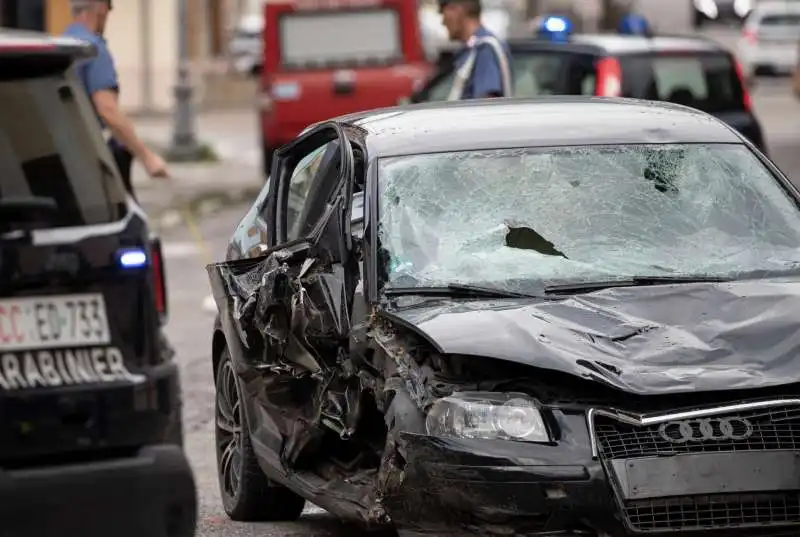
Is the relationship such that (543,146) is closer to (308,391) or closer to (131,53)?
(308,391)

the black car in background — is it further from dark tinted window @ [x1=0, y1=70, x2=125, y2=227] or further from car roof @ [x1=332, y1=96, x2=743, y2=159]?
dark tinted window @ [x1=0, y1=70, x2=125, y2=227]

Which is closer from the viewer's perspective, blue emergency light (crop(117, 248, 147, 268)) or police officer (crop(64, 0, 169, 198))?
blue emergency light (crop(117, 248, 147, 268))

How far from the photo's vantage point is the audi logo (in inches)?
231

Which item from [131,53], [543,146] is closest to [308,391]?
[543,146]

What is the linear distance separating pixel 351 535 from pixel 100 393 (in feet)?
7.09

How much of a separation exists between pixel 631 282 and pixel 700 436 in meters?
0.91

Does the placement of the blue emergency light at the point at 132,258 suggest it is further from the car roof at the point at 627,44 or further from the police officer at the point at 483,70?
the car roof at the point at 627,44

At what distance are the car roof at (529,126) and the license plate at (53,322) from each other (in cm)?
188

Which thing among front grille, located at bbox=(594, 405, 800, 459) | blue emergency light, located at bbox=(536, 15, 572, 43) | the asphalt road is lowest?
the asphalt road

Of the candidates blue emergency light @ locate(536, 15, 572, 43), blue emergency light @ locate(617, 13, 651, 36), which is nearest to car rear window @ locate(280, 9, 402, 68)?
blue emergency light @ locate(617, 13, 651, 36)

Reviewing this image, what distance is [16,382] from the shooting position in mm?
5340

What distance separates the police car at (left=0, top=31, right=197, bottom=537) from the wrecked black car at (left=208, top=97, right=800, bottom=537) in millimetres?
849

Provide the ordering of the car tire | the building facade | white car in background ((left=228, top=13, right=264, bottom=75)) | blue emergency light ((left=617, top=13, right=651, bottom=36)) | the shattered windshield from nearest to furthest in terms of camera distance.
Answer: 1. the shattered windshield
2. the car tire
3. blue emergency light ((left=617, top=13, right=651, bottom=36))
4. the building facade
5. white car in background ((left=228, top=13, right=264, bottom=75))

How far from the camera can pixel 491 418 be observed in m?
5.92
